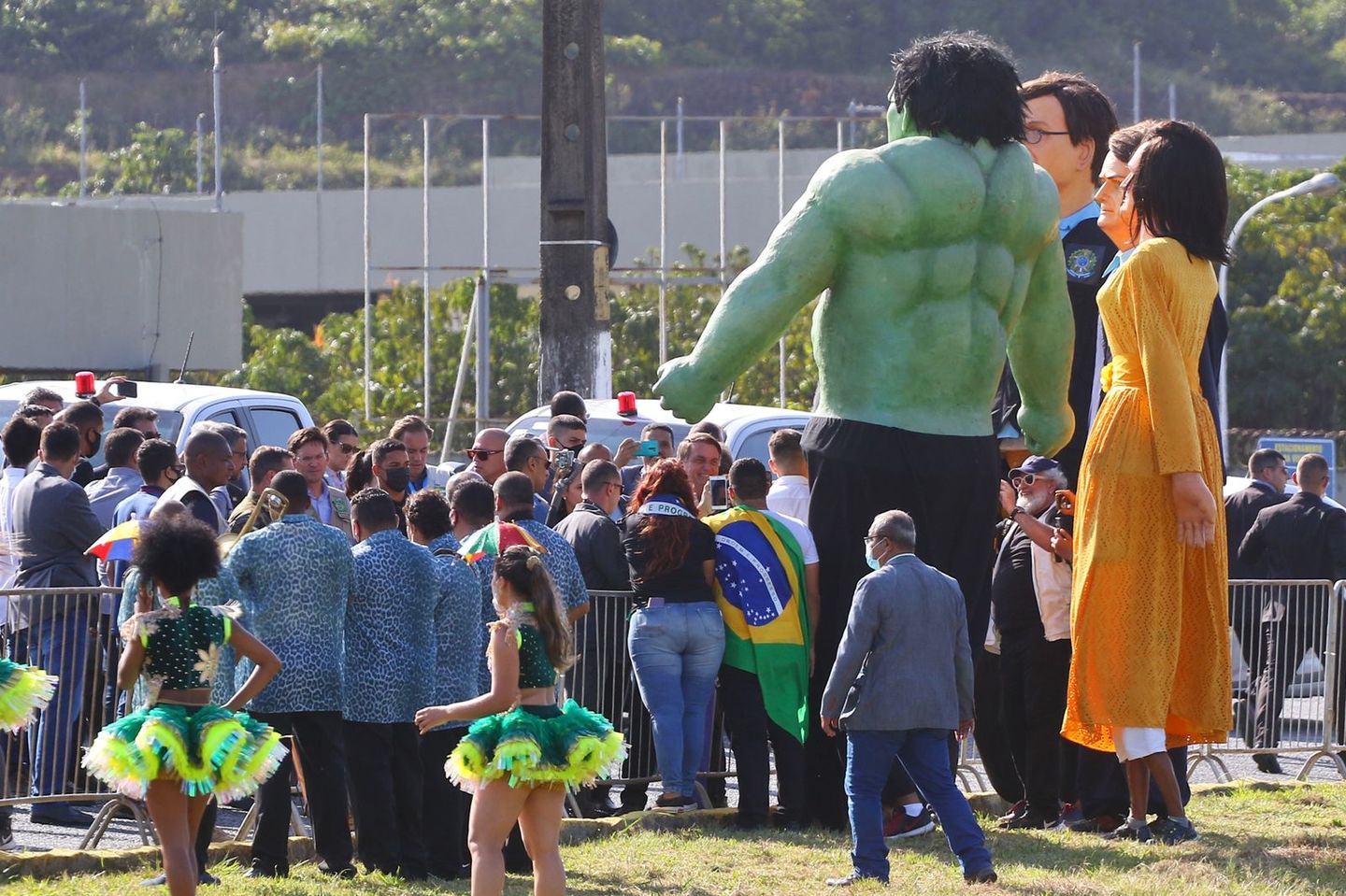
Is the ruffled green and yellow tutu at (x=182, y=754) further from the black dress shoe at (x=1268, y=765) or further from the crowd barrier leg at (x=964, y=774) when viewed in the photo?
the black dress shoe at (x=1268, y=765)

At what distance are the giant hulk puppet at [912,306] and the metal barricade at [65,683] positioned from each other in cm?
269

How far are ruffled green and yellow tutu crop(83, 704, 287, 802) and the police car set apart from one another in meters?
6.26

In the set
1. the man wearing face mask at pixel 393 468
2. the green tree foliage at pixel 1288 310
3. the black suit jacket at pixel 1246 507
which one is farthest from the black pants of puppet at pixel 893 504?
the green tree foliage at pixel 1288 310

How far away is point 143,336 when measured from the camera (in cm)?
2261

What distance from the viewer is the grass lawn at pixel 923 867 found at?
685 cm

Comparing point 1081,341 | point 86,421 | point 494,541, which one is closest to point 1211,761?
point 1081,341

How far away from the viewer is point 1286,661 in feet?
35.9

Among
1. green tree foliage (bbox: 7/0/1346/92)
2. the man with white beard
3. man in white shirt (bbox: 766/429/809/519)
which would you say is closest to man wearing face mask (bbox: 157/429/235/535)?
man in white shirt (bbox: 766/429/809/519)

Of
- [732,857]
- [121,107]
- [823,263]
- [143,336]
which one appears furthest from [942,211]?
[121,107]

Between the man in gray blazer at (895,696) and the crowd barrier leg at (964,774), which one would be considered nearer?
the man in gray blazer at (895,696)

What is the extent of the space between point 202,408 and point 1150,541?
6.78 meters

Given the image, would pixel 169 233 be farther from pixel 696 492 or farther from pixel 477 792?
pixel 477 792

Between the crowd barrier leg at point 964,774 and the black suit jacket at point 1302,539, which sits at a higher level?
the black suit jacket at point 1302,539

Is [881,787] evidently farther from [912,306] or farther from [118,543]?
[118,543]
